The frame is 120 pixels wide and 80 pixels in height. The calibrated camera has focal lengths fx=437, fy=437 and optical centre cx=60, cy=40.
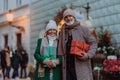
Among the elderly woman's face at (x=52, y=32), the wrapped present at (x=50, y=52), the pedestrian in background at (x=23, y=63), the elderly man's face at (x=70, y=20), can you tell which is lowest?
the pedestrian in background at (x=23, y=63)

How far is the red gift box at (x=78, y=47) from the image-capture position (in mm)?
5906

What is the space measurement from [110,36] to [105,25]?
1.00 metres

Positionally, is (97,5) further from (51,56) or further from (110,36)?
(51,56)

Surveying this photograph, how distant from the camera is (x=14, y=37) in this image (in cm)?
2642

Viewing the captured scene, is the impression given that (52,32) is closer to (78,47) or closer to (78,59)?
(78,47)

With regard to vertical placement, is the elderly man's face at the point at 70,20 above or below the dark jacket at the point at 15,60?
above

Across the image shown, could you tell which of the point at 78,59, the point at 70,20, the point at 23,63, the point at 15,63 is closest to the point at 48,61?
the point at 78,59

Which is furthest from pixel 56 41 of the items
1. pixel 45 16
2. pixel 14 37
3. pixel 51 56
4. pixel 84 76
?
pixel 14 37

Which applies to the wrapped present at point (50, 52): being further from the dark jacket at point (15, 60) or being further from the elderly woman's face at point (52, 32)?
the dark jacket at point (15, 60)

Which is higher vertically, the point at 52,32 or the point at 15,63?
the point at 52,32

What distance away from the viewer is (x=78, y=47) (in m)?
5.98

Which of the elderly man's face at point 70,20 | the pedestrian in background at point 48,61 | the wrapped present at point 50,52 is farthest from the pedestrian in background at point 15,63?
the elderly man's face at point 70,20

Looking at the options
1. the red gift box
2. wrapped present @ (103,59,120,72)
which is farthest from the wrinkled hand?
wrapped present @ (103,59,120,72)

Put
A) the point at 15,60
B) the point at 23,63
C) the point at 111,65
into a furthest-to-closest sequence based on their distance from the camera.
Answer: the point at 23,63 < the point at 15,60 < the point at 111,65
